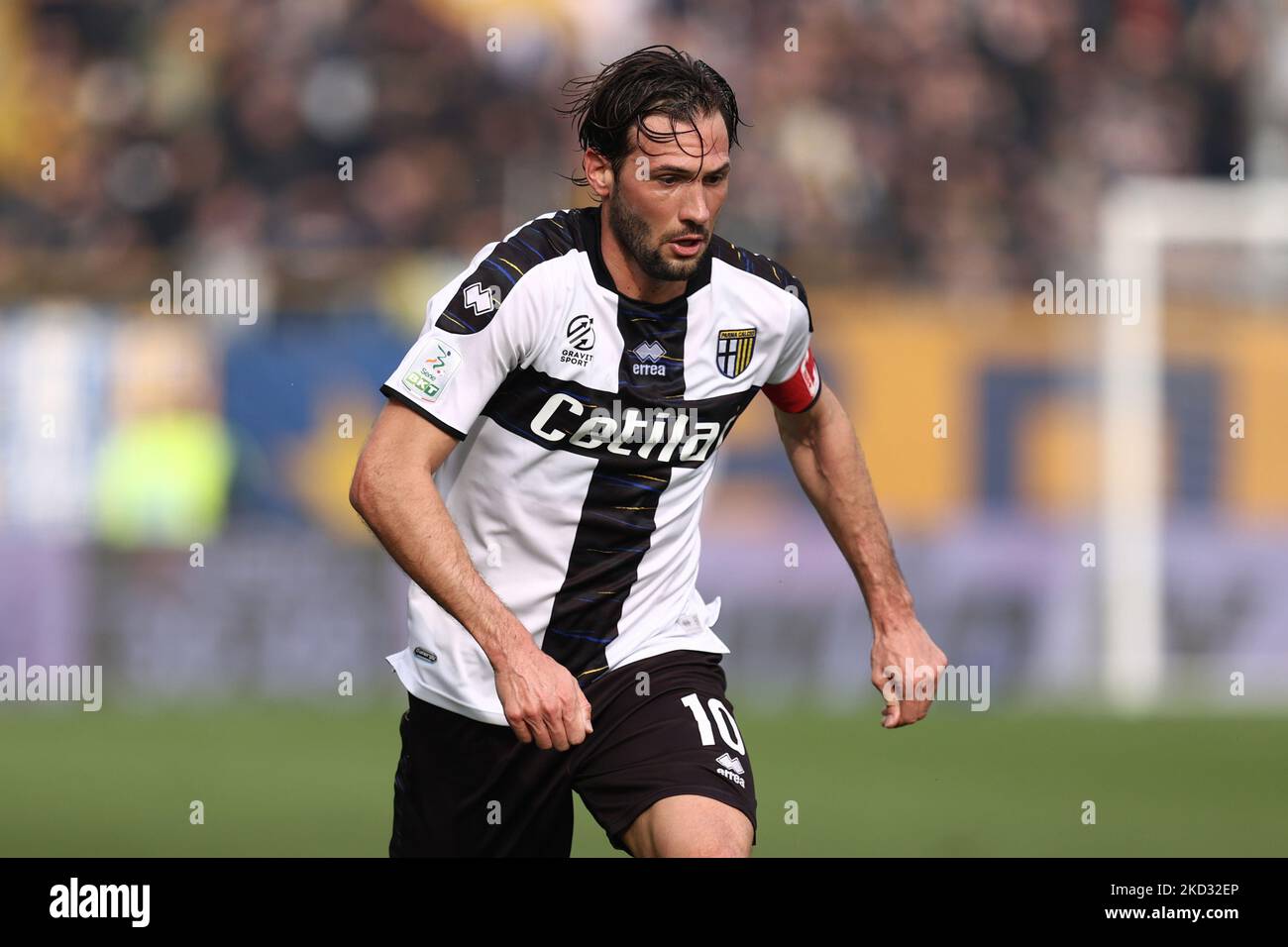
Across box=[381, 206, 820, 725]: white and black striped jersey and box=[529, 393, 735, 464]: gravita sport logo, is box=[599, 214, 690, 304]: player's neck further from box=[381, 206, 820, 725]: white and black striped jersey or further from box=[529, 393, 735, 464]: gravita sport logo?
box=[529, 393, 735, 464]: gravita sport logo

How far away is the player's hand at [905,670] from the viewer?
5.04 metres

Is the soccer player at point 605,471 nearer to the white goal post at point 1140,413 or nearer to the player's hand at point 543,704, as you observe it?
the player's hand at point 543,704

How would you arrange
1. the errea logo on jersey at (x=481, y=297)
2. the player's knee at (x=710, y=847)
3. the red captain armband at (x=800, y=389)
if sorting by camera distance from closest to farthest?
1. the player's knee at (x=710, y=847)
2. the errea logo on jersey at (x=481, y=297)
3. the red captain armband at (x=800, y=389)

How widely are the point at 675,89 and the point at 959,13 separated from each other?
40.0ft

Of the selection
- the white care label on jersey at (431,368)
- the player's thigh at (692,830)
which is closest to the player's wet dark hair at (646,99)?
the white care label on jersey at (431,368)

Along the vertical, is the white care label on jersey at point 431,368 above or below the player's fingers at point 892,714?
above

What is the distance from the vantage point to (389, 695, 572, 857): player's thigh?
16.5 feet

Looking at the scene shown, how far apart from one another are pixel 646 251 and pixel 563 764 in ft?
4.20

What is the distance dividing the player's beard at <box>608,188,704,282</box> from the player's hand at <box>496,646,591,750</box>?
1079 millimetres

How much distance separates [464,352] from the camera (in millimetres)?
4680

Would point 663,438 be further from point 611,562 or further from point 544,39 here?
point 544,39

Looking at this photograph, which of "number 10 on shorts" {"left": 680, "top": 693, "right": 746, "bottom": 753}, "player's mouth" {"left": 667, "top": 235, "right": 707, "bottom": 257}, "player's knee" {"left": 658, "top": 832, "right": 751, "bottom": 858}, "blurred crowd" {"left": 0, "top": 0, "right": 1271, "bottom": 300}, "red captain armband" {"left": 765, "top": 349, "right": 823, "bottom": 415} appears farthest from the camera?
"blurred crowd" {"left": 0, "top": 0, "right": 1271, "bottom": 300}

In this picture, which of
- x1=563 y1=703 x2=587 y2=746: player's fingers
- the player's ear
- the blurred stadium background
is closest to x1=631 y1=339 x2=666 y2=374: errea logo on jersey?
the player's ear

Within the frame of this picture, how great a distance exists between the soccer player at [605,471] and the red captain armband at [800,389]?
0.26 ft
